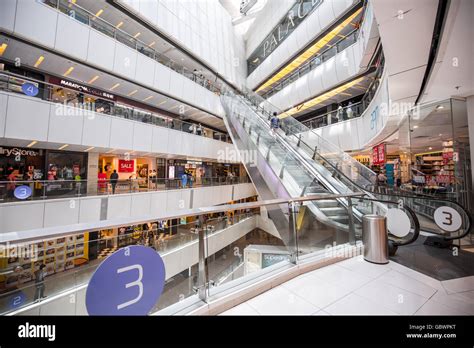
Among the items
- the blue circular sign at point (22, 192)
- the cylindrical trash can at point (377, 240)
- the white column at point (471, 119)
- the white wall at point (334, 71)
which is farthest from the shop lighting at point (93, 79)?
the white column at point (471, 119)

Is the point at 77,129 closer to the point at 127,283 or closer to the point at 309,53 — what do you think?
the point at 127,283

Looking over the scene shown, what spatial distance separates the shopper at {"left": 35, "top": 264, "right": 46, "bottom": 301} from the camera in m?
1.46

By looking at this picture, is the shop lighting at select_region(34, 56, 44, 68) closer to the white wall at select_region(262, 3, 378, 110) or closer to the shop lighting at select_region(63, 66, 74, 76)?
the shop lighting at select_region(63, 66, 74, 76)

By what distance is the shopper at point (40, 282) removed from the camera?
1.46 metres

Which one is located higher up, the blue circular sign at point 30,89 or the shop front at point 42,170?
the blue circular sign at point 30,89

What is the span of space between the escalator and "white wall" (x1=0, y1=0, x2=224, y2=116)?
4.84 m

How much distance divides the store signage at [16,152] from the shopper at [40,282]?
11.0 metres

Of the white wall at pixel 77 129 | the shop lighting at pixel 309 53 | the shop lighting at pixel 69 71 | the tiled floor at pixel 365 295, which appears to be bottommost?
the tiled floor at pixel 365 295

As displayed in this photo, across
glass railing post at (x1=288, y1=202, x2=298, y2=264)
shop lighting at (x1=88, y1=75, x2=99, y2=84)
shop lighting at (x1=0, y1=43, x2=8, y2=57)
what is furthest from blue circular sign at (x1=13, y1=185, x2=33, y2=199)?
glass railing post at (x1=288, y1=202, x2=298, y2=264)

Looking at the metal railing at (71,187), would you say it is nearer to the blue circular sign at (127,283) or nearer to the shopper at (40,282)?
the shopper at (40,282)

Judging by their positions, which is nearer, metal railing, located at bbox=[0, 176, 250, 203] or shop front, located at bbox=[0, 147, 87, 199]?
metal railing, located at bbox=[0, 176, 250, 203]

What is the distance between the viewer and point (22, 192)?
6.98 m

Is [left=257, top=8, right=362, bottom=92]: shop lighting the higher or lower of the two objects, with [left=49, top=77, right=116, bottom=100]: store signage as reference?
higher

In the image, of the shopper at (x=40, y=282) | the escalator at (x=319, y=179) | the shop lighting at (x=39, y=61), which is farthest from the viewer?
the shop lighting at (x=39, y=61)
